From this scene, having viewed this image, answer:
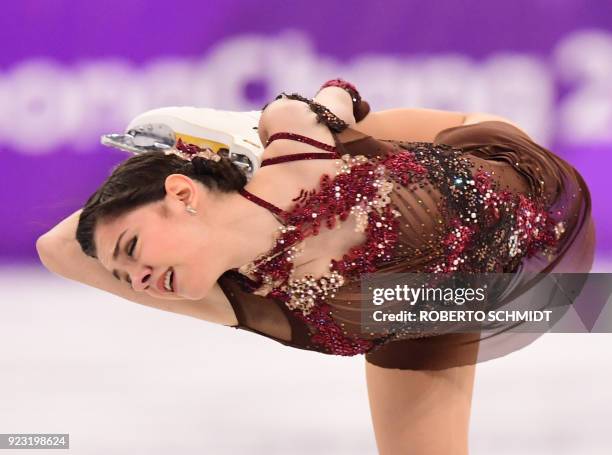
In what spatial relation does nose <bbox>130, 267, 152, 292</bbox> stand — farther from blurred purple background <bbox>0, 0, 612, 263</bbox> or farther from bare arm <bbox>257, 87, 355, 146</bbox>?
Answer: blurred purple background <bbox>0, 0, 612, 263</bbox>

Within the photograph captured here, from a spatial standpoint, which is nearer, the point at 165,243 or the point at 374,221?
the point at 165,243

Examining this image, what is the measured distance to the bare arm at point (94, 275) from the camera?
2.04 meters

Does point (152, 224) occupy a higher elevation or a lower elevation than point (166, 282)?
higher

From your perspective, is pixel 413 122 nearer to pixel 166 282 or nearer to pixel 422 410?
pixel 422 410

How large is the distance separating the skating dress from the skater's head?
113 millimetres

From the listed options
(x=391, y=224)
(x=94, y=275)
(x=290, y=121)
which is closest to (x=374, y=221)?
(x=391, y=224)

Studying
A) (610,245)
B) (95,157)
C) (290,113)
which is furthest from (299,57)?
(290,113)

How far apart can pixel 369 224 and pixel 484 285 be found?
0.34 m

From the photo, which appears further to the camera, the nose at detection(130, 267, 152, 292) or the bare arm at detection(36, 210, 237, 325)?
the bare arm at detection(36, 210, 237, 325)

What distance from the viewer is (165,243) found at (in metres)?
1.79

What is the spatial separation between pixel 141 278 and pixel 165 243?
9cm

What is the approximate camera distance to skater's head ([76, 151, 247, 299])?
70.7 inches

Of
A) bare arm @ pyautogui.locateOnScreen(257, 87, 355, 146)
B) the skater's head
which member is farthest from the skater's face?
bare arm @ pyautogui.locateOnScreen(257, 87, 355, 146)

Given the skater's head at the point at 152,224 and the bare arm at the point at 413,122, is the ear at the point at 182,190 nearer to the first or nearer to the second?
the skater's head at the point at 152,224
